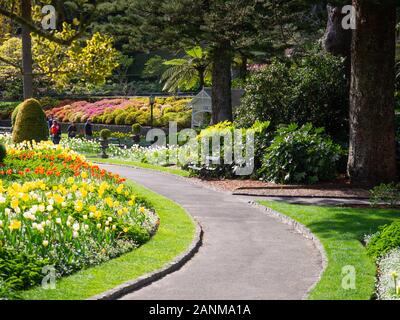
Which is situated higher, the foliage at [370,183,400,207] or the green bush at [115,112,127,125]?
the green bush at [115,112,127,125]

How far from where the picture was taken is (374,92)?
17.8 metres

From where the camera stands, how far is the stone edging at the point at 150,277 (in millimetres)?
8490

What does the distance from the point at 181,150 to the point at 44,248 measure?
15985mm

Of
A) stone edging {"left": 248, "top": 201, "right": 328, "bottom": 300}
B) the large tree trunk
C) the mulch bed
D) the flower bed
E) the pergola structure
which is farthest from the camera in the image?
the flower bed

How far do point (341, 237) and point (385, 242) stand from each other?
1.72m

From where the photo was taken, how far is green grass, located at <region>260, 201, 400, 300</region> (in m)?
8.59

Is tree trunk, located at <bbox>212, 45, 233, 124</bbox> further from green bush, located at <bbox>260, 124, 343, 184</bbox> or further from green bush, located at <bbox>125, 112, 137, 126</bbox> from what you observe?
green bush, located at <bbox>125, 112, 137, 126</bbox>

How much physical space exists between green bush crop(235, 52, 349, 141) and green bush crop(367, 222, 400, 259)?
11.2 meters

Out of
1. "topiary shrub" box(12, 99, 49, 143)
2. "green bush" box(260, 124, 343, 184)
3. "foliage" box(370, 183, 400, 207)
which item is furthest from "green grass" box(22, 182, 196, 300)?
"topiary shrub" box(12, 99, 49, 143)

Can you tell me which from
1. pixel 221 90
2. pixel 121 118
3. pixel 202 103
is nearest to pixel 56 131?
pixel 202 103

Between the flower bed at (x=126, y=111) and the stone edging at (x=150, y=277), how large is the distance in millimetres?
27860

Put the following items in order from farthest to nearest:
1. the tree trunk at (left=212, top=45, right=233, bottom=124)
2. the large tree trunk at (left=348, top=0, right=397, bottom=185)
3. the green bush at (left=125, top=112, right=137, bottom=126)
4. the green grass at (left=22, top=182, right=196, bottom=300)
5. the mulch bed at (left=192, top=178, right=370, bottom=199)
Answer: the green bush at (left=125, top=112, right=137, bottom=126), the tree trunk at (left=212, top=45, right=233, bottom=124), the large tree trunk at (left=348, top=0, right=397, bottom=185), the mulch bed at (left=192, top=178, right=370, bottom=199), the green grass at (left=22, top=182, right=196, bottom=300)
